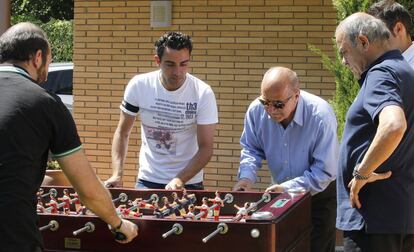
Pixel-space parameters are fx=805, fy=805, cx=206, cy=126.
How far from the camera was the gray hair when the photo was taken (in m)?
4.10

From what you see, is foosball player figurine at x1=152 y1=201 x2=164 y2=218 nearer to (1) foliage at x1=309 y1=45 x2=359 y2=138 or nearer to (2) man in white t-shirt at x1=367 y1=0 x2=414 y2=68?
(2) man in white t-shirt at x1=367 y1=0 x2=414 y2=68

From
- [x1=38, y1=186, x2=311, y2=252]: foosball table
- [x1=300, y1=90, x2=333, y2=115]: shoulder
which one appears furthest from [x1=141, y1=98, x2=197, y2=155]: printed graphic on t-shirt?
[x1=300, y1=90, x2=333, y2=115]: shoulder

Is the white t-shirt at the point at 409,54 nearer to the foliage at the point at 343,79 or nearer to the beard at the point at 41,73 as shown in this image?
the foliage at the point at 343,79

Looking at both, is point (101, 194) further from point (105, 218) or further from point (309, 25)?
point (309, 25)

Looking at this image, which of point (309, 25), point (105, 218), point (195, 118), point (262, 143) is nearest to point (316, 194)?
point (262, 143)

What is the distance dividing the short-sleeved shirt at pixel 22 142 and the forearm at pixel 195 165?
70.8 inches

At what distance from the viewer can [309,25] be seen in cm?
834

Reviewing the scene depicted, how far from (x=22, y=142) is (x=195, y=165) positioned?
195 cm

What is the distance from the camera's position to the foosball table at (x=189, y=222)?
12.6 feet

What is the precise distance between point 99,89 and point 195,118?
375 centimetres

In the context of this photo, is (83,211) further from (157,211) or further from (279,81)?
(279,81)

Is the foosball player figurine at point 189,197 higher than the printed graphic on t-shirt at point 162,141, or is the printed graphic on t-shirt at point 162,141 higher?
the printed graphic on t-shirt at point 162,141

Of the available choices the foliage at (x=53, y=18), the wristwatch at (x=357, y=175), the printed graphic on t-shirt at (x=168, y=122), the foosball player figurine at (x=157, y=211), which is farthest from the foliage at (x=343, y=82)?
the foliage at (x=53, y=18)

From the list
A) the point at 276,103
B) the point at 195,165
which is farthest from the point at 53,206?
the point at 276,103
